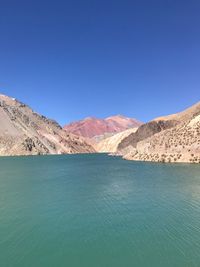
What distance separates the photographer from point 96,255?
1878cm

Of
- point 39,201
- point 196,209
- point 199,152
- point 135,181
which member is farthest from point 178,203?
point 199,152

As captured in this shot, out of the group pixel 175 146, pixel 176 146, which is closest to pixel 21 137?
pixel 175 146

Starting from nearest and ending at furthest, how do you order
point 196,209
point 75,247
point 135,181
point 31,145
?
point 75,247
point 196,209
point 135,181
point 31,145

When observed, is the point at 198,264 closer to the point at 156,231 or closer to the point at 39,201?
the point at 156,231

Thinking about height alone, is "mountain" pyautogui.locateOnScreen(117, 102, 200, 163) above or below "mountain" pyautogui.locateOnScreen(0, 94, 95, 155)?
below

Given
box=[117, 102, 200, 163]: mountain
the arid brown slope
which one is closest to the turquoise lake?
the arid brown slope

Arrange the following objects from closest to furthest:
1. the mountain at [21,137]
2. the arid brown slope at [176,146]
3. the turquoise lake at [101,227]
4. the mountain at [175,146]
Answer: the turquoise lake at [101,227] → the arid brown slope at [176,146] → the mountain at [175,146] → the mountain at [21,137]

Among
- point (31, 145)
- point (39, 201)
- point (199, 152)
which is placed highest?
point (31, 145)

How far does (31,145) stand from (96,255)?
16179 centimetres

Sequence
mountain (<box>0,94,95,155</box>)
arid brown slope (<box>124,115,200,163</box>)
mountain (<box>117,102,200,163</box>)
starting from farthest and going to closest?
mountain (<box>0,94,95,155</box>) → mountain (<box>117,102,200,163</box>) → arid brown slope (<box>124,115,200,163</box>)

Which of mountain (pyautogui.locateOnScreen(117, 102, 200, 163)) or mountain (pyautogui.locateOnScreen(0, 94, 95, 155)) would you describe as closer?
mountain (pyautogui.locateOnScreen(117, 102, 200, 163))

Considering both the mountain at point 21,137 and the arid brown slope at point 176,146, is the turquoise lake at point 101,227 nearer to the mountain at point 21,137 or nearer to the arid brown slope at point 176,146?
the arid brown slope at point 176,146

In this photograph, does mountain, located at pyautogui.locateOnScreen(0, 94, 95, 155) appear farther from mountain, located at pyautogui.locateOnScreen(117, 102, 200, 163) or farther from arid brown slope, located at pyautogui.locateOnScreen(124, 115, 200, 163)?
arid brown slope, located at pyautogui.locateOnScreen(124, 115, 200, 163)

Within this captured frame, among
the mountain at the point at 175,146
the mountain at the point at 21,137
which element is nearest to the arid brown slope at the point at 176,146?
the mountain at the point at 175,146
